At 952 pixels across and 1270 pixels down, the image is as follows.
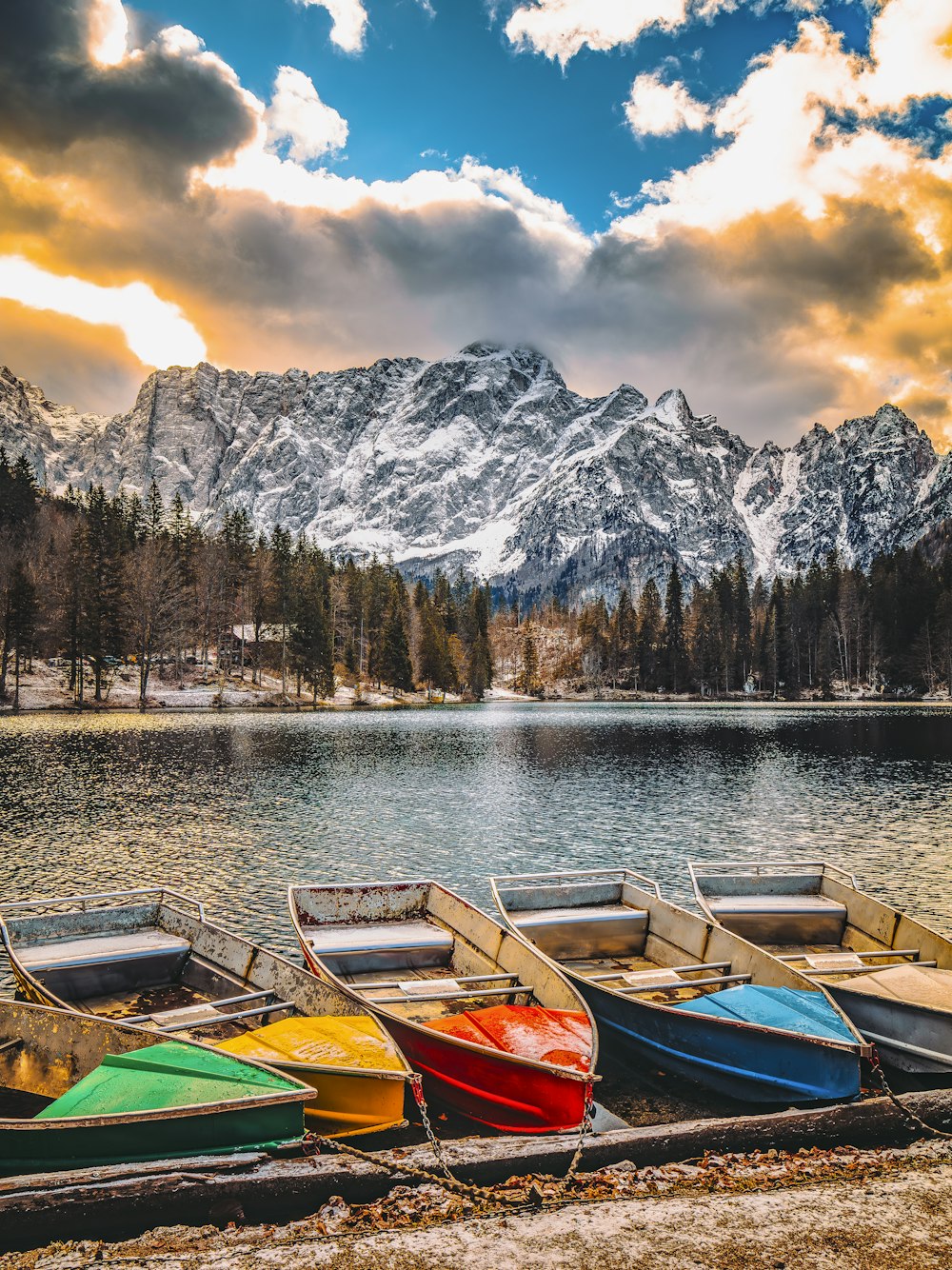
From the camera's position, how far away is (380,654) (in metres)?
119

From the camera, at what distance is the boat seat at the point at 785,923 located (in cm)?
1434

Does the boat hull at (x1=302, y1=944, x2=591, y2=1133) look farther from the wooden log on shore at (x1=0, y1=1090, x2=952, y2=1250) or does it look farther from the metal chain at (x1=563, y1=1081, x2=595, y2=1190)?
the wooden log on shore at (x1=0, y1=1090, x2=952, y2=1250)

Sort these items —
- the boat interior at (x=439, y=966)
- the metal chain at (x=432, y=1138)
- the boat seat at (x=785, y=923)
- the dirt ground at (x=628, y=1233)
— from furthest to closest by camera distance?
the boat seat at (x=785, y=923), the boat interior at (x=439, y=966), the metal chain at (x=432, y=1138), the dirt ground at (x=628, y=1233)

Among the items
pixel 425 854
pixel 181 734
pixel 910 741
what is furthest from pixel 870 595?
pixel 425 854

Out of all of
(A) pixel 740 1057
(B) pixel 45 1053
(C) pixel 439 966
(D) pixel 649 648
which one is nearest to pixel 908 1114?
(A) pixel 740 1057

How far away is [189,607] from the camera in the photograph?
9206 cm

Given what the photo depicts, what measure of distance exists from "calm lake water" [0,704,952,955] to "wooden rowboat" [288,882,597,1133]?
3648 millimetres

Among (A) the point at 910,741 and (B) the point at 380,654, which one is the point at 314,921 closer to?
(A) the point at 910,741

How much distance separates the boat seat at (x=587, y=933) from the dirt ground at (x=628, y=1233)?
19.0 ft

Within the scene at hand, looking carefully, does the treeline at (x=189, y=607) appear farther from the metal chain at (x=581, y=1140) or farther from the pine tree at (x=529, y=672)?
the metal chain at (x=581, y=1140)

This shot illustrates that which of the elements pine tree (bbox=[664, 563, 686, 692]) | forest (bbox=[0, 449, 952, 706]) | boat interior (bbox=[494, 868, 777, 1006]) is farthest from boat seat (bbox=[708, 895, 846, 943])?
pine tree (bbox=[664, 563, 686, 692])

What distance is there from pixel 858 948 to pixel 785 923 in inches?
50.0

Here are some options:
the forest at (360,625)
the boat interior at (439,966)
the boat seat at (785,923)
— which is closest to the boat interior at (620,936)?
the boat interior at (439,966)

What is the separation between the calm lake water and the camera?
2277 centimetres
